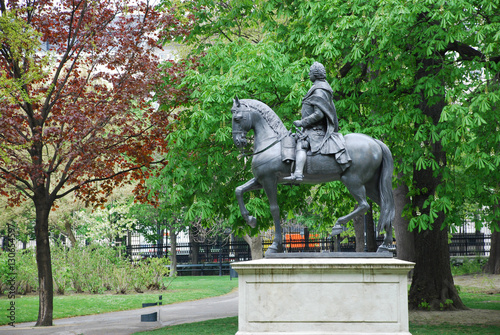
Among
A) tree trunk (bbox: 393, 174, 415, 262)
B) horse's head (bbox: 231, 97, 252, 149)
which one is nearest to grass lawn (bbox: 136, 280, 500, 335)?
tree trunk (bbox: 393, 174, 415, 262)

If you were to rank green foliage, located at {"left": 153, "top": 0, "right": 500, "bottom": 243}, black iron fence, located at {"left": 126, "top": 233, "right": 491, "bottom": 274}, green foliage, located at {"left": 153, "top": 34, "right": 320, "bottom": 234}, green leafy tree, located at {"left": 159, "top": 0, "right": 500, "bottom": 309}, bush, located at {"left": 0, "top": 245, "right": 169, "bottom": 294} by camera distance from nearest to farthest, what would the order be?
1. green leafy tree, located at {"left": 159, "top": 0, "right": 500, "bottom": 309}
2. green foliage, located at {"left": 153, "top": 0, "right": 500, "bottom": 243}
3. green foliage, located at {"left": 153, "top": 34, "right": 320, "bottom": 234}
4. bush, located at {"left": 0, "top": 245, "right": 169, "bottom": 294}
5. black iron fence, located at {"left": 126, "top": 233, "right": 491, "bottom": 274}

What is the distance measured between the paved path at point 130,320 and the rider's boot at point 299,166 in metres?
7.55

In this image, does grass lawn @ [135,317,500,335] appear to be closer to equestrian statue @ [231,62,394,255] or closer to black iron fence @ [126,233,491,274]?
equestrian statue @ [231,62,394,255]

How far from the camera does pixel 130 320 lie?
1605cm

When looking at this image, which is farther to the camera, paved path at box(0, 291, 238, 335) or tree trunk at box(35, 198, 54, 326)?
tree trunk at box(35, 198, 54, 326)

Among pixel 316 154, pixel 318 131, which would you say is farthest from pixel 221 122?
pixel 316 154

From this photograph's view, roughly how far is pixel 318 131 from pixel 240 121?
1215 millimetres

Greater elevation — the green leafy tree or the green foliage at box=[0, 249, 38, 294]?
the green leafy tree

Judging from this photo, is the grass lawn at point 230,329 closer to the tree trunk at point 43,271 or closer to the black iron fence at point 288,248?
the tree trunk at point 43,271

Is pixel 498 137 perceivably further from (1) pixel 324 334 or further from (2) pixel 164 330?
(2) pixel 164 330

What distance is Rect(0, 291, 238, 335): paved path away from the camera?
13633mm

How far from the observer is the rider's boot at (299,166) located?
8125 millimetres

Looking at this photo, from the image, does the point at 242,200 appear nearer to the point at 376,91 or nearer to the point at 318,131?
the point at 318,131

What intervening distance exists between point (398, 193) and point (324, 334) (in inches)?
439
